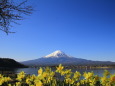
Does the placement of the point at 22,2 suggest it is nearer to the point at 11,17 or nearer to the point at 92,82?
the point at 11,17

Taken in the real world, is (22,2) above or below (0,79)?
above

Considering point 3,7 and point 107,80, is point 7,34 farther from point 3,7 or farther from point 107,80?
point 107,80

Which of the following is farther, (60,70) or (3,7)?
(3,7)

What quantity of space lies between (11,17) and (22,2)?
116cm

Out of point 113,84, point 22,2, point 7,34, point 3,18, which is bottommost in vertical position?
point 113,84

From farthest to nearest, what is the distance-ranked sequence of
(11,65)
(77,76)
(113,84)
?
(11,65) → (77,76) → (113,84)

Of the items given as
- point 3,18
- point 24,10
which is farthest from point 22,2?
point 3,18

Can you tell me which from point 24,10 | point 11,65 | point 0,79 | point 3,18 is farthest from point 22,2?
point 11,65

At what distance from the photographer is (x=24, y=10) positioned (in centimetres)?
1344

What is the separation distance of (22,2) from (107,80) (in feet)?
33.7

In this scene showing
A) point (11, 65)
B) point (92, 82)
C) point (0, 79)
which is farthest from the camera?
point (11, 65)

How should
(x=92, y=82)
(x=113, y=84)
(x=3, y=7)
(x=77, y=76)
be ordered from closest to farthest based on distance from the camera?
(x=113, y=84) → (x=92, y=82) → (x=77, y=76) → (x=3, y=7)

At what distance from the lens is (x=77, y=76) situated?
4605mm

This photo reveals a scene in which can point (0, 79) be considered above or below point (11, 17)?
below
